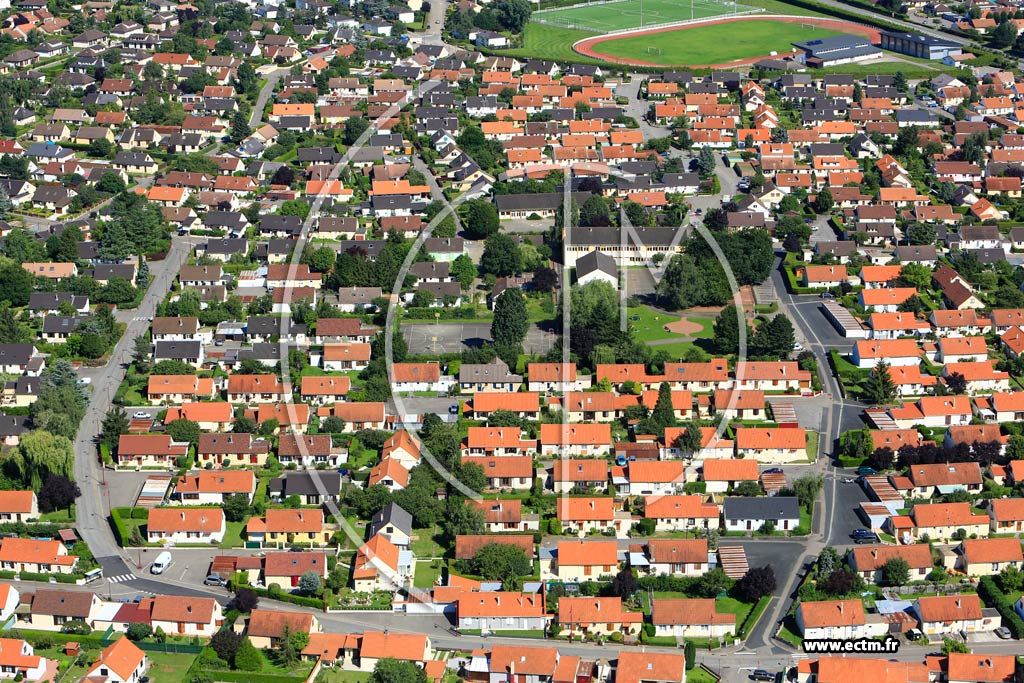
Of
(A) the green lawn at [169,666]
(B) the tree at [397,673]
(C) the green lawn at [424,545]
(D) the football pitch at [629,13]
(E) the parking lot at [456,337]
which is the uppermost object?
(D) the football pitch at [629,13]

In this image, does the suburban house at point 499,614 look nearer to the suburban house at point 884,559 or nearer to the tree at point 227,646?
the tree at point 227,646

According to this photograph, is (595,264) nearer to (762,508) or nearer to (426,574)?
(762,508)

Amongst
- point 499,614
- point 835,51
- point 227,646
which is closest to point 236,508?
point 227,646

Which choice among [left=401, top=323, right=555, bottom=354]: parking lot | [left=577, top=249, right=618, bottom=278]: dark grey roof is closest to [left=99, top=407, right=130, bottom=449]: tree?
[left=401, top=323, right=555, bottom=354]: parking lot

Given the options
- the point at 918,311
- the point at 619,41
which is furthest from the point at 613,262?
the point at 619,41

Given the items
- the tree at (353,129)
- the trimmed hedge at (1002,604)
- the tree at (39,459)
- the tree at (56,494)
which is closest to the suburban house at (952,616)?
the trimmed hedge at (1002,604)

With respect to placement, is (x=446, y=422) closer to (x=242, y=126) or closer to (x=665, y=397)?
(x=665, y=397)
